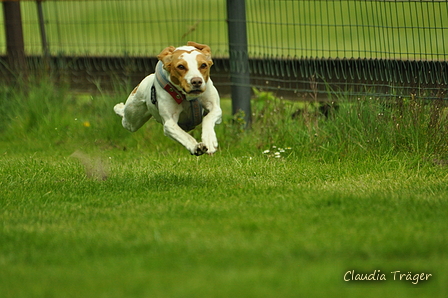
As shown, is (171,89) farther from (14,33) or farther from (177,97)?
(14,33)

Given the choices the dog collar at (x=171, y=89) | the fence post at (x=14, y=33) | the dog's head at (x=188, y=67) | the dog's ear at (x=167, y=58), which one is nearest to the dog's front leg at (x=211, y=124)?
the dog collar at (x=171, y=89)

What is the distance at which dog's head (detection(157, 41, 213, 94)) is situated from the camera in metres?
4.77

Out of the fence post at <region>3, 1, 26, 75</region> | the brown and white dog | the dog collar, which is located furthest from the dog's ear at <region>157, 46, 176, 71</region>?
the fence post at <region>3, 1, 26, 75</region>

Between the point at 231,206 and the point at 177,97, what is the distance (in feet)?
3.45

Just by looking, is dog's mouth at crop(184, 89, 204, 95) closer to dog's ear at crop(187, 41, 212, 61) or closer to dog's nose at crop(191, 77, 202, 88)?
dog's nose at crop(191, 77, 202, 88)

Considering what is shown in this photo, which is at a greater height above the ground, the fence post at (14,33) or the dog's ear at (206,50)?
the dog's ear at (206,50)

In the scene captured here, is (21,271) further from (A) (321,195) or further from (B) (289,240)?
(A) (321,195)

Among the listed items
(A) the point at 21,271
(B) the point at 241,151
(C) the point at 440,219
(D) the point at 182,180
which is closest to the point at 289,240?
(C) the point at 440,219

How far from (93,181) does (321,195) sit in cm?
196

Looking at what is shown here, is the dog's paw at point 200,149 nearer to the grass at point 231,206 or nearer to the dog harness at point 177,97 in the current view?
the grass at point 231,206

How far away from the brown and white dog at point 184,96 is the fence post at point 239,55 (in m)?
2.10

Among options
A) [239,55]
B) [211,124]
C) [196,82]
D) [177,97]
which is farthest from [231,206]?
[239,55]

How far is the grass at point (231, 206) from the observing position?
3236 millimetres

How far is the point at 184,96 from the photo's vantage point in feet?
16.9
